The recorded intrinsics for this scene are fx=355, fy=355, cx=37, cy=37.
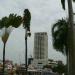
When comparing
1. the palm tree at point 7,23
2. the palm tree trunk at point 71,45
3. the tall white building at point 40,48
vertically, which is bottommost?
the palm tree trunk at point 71,45

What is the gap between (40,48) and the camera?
153500 mm

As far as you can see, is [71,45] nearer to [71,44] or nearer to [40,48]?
[71,44]

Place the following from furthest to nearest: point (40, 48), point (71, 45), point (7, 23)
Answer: point (40, 48) → point (7, 23) → point (71, 45)

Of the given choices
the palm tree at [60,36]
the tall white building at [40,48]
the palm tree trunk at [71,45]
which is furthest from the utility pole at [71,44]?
the tall white building at [40,48]

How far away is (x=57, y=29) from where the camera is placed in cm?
4781

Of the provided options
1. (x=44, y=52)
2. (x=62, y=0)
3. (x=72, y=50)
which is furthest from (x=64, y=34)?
(x=44, y=52)

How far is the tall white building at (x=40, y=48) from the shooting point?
147 m

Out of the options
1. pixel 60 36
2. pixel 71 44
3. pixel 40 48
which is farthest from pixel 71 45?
pixel 40 48

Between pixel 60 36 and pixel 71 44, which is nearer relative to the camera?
pixel 71 44

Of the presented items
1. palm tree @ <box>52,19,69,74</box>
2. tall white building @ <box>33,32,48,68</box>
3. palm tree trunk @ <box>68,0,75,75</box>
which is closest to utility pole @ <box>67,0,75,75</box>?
palm tree trunk @ <box>68,0,75,75</box>

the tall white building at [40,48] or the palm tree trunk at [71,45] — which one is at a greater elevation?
the tall white building at [40,48]

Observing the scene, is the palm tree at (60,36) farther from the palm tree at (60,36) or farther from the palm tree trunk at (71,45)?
the palm tree trunk at (71,45)

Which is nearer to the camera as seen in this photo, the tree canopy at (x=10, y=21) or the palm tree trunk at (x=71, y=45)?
the palm tree trunk at (x=71, y=45)

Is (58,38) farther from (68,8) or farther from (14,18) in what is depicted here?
(68,8)
